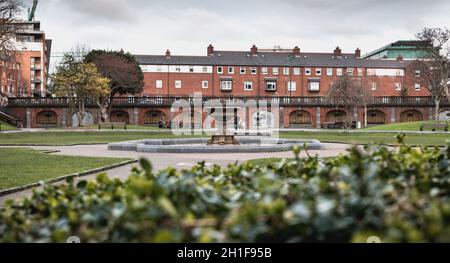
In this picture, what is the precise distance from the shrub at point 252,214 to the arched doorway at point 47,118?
70.3 m

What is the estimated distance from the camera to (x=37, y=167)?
1578cm

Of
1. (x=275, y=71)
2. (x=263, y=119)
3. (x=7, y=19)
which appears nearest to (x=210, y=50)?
(x=275, y=71)

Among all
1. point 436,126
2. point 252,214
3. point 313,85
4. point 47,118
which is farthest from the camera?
point 313,85

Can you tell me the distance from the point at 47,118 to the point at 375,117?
47.5m

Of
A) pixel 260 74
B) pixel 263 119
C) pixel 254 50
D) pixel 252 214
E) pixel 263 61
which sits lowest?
pixel 252 214

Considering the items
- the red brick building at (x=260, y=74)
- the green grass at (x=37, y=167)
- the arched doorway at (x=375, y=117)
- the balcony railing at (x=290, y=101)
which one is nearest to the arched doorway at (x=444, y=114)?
the balcony railing at (x=290, y=101)

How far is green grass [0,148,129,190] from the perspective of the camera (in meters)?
12.8

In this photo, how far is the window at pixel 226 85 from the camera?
91312 mm

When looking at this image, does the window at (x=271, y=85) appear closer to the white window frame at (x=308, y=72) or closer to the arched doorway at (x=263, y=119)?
the white window frame at (x=308, y=72)

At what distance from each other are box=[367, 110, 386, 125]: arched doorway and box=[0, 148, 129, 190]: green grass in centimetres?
6187

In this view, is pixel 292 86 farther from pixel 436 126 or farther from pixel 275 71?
pixel 436 126
